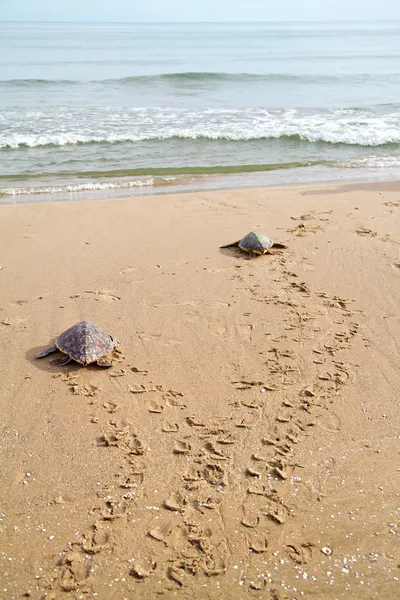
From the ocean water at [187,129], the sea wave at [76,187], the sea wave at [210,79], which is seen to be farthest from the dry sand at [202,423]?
the sea wave at [210,79]

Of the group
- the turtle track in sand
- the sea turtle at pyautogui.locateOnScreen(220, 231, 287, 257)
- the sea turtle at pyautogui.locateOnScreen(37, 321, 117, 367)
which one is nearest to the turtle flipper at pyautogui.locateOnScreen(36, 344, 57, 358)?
the sea turtle at pyautogui.locateOnScreen(37, 321, 117, 367)

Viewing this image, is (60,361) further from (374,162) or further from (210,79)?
(210,79)

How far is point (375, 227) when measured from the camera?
8.16 meters

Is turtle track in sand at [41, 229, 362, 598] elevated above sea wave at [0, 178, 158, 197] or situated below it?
above

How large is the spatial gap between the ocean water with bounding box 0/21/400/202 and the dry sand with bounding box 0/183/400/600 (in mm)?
4519

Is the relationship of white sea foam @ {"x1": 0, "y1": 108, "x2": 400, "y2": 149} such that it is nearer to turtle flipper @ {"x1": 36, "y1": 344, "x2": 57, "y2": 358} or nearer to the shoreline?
the shoreline

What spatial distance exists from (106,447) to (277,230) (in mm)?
4993

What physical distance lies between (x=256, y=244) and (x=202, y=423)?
3423 mm

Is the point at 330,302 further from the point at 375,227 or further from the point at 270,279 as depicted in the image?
the point at 375,227

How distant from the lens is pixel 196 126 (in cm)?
1653

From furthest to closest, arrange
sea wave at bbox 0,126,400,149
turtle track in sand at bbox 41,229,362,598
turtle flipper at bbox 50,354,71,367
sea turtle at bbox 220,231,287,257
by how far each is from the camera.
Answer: sea wave at bbox 0,126,400,149 < sea turtle at bbox 220,231,287,257 < turtle flipper at bbox 50,354,71,367 < turtle track in sand at bbox 41,229,362,598

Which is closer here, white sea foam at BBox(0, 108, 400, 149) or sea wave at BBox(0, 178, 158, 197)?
sea wave at BBox(0, 178, 158, 197)

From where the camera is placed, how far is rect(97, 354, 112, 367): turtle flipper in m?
4.80

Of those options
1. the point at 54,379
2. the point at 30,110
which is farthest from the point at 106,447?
the point at 30,110
